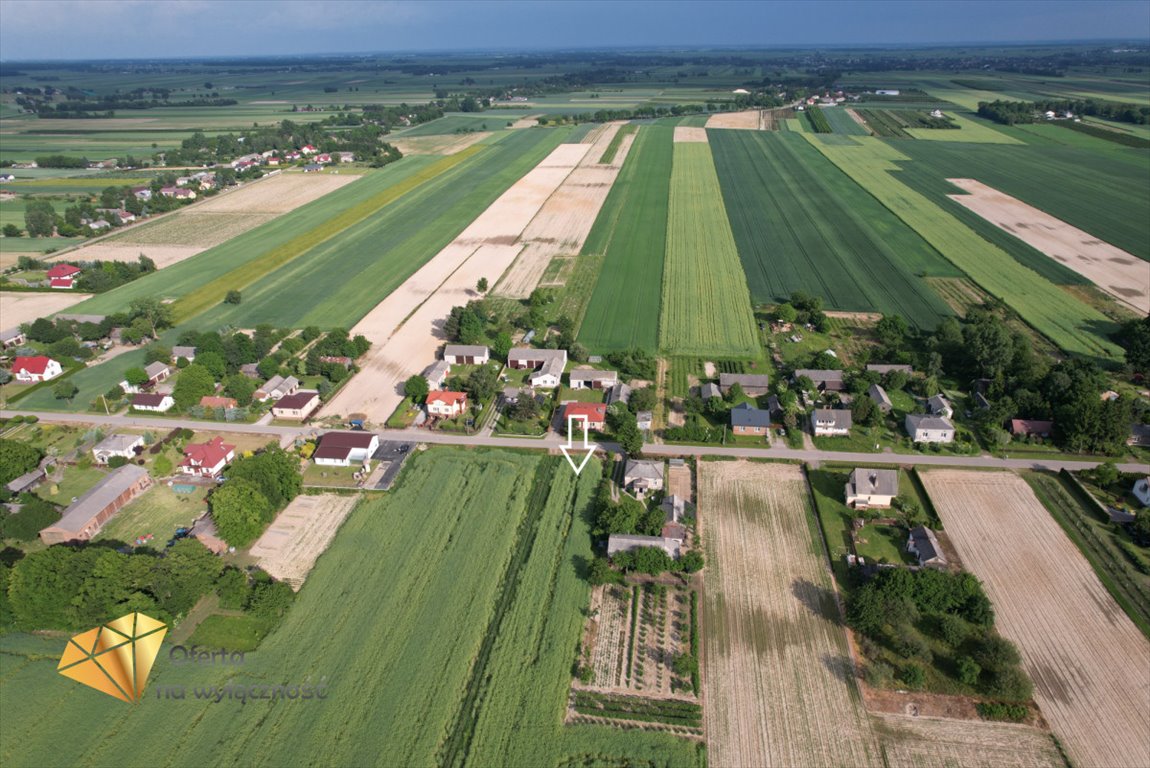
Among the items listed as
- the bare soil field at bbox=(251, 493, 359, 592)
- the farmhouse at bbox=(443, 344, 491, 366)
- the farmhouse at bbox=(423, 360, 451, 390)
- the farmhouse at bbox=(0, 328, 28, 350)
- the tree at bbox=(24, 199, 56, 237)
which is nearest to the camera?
the bare soil field at bbox=(251, 493, 359, 592)

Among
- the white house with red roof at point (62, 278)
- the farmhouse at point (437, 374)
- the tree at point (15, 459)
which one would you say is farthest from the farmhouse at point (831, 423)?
the white house with red roof at point (62, 278)

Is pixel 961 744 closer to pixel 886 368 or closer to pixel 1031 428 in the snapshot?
pixel 1031 428

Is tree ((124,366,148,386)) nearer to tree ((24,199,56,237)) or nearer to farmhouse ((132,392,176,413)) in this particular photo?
farmhouse ((132,392,176,413))

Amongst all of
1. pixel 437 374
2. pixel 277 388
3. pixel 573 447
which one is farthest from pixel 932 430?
pixel 277 388

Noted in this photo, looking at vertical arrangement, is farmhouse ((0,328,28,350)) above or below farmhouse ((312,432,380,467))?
above

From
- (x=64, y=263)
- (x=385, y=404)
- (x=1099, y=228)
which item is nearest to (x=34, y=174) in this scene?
(x=64, y=263)

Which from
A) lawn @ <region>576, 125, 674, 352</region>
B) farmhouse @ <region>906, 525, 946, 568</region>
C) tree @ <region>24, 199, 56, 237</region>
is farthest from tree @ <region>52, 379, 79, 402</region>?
farmhouse @ <region>906, 525, 946, 568</region>
